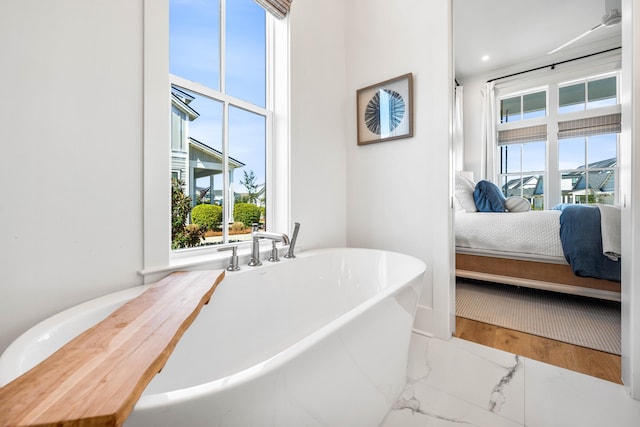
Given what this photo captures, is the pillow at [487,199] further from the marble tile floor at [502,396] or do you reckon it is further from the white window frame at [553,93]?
the white window frame at [553,93]

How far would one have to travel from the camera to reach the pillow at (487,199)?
262cm

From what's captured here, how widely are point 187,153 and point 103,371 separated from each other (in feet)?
3.69

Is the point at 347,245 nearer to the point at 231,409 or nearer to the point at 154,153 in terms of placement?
the point at 154,153

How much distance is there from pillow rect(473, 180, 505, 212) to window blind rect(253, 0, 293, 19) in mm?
2429

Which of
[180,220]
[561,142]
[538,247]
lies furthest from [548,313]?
[561,142]

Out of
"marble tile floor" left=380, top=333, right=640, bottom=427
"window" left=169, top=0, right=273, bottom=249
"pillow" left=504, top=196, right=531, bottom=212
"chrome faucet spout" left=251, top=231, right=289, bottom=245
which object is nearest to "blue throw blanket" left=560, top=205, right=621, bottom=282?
"pillow" left=504, top=196, right=531, bottom=212

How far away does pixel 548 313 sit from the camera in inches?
78.8

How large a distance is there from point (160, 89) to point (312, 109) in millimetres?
1055

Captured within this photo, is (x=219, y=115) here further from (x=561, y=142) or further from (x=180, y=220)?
(x=561, y=142)

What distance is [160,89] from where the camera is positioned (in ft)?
3.72

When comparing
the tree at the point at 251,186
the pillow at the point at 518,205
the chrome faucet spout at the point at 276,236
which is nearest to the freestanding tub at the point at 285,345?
the chrome faucet spout at the point at 276,236

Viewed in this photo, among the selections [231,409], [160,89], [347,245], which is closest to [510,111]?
[347,245]

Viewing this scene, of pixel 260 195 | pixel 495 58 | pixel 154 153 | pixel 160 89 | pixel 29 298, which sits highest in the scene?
pixel 495 58

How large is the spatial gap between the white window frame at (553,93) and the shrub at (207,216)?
15.3 ft
